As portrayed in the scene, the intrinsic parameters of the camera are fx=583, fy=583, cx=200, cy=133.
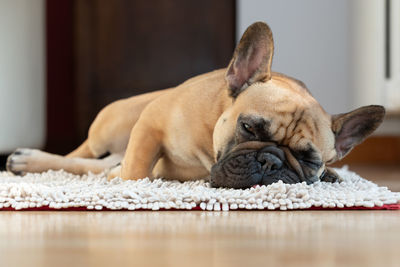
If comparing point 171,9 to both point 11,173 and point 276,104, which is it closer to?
point 11,173

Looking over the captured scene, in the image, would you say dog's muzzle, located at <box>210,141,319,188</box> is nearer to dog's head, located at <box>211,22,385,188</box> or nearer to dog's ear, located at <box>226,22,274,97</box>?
dog's head, located at <box>211,22,385,188</box>

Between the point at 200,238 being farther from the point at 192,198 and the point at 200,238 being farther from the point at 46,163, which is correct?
the point at 46,163

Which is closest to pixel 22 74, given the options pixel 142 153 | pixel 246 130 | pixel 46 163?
pixel 46 163

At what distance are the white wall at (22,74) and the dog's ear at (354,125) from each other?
150 centimetres

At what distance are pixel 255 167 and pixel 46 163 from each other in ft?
2.85

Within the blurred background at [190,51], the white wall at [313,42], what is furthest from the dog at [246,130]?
the white wall at [313,42]

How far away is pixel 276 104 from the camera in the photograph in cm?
131

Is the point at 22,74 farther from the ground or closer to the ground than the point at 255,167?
farther from the ground

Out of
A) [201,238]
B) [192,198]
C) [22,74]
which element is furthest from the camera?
[22,74]

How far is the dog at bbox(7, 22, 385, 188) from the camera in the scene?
1.25m

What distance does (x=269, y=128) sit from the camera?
1.27 meters

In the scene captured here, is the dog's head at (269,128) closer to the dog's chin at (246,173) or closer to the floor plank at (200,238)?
the dog's chin at (246,173)

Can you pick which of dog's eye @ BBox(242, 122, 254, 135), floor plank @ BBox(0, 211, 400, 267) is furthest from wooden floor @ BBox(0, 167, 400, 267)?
dog's eye @ BBox(242, 122, 254, 135)

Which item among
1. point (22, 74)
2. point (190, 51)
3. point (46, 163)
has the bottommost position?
point (46, 163)
